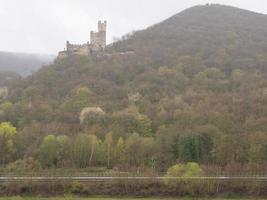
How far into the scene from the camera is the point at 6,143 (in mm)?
65188

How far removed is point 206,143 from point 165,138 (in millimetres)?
4619

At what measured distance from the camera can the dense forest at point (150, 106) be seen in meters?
59.8

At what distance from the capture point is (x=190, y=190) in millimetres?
47906

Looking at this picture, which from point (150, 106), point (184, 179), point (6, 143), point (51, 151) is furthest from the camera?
point (150, 106)

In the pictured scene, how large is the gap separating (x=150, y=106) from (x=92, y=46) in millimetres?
39718

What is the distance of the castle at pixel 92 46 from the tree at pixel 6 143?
46.4 m

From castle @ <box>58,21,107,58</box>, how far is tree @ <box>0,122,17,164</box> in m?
46.4

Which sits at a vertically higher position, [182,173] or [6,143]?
[6,143]

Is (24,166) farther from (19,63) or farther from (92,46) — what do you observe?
(19,63)

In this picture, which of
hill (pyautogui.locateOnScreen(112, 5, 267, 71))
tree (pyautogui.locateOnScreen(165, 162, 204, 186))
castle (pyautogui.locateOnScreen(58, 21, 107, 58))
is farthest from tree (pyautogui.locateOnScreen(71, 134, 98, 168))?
castle (pyautogui.locateOnScreen(58, 21, 107, 58))

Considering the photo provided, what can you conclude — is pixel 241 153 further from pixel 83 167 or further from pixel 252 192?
pixel 83 167

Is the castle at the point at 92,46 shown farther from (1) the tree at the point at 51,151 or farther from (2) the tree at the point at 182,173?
(2) the tree at the point at 182,173

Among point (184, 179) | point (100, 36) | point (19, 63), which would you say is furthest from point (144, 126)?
point (19, 63)

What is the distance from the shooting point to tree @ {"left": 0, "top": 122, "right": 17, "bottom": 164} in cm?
6366
